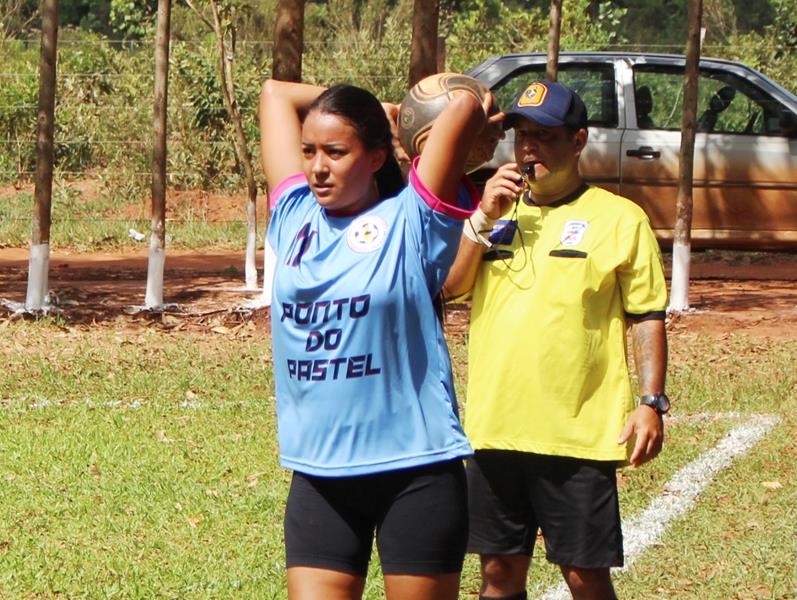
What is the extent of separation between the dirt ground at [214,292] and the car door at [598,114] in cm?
139

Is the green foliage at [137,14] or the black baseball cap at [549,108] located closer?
the black baseball cap at [549,108]

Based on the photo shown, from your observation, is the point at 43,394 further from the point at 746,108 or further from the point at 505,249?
the point at 746,108

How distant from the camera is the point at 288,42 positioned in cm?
1122

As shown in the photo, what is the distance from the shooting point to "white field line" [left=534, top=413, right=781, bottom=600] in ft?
19.2

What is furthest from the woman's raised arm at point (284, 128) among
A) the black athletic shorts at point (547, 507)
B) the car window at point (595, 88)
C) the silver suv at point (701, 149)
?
the car window at point (595, 88)

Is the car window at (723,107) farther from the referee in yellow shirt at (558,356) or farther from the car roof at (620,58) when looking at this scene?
the referee in yellow shirt at (558,356)

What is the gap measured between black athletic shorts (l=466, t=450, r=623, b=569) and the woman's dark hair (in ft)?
3.16

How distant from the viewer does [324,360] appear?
11.2 feet

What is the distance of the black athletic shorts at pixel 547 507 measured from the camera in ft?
13.2

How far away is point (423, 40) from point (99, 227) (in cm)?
742

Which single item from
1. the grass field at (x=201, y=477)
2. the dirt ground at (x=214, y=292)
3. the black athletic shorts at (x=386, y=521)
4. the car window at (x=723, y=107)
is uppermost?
the car window at (x=723, y=107)

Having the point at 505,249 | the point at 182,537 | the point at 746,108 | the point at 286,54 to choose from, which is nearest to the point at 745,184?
the point at 746,108

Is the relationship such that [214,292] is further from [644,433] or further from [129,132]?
[644,433]

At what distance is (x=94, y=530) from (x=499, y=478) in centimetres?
241
